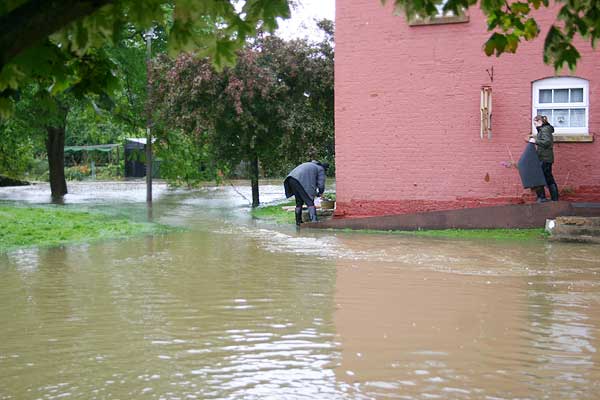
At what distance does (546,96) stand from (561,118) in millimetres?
531

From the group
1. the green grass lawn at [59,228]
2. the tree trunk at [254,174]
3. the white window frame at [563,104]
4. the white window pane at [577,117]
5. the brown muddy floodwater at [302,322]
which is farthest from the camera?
the tree trunk at [254,174]

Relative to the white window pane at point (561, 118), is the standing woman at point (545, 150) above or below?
below

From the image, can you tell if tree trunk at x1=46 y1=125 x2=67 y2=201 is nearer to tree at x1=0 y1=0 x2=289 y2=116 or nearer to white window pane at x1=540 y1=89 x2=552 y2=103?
white window pane at x1=540 y1=89 x2=552 y2=103

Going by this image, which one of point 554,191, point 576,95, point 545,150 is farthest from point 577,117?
point 554,191

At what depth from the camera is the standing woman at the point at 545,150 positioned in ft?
50.8

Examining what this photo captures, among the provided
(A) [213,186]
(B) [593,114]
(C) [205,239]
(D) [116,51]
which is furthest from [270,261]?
(A) [213,186]

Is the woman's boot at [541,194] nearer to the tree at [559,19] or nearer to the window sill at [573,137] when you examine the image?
the window sill at [573,137]

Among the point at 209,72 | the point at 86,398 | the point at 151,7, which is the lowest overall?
the point at 86,398

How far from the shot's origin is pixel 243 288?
980 centimetres

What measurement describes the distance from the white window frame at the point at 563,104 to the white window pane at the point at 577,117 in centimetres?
A: 7

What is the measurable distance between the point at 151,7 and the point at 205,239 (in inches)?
439

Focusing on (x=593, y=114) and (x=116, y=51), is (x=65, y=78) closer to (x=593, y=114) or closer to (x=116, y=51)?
(x=593, y=114)

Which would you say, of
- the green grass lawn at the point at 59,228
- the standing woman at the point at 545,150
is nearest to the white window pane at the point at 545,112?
the standing woman at the point at 545,150

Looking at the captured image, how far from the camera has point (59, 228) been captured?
16.6 meters
